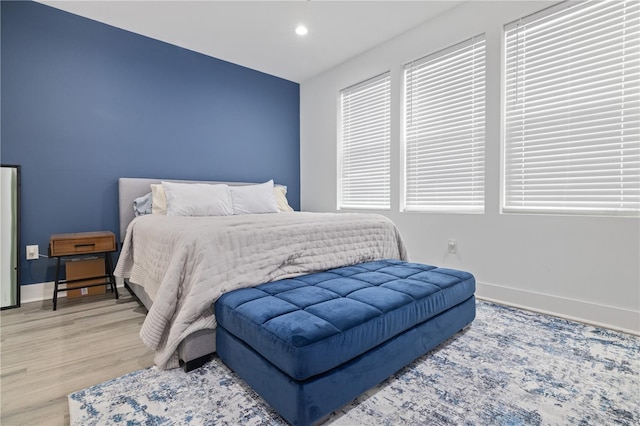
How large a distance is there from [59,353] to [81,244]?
106cm

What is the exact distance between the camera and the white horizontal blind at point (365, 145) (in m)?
3.54

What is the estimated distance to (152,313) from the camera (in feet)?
4.97

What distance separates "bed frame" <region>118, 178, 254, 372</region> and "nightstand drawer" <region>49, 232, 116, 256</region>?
0.38 metres

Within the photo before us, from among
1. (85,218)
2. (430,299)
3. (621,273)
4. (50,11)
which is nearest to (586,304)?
(621,273)

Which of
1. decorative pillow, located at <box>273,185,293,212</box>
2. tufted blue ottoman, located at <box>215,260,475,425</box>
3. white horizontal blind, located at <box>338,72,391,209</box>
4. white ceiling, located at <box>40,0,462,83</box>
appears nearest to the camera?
tufted blue ottoman, located at <box>215,260,475,425</box>

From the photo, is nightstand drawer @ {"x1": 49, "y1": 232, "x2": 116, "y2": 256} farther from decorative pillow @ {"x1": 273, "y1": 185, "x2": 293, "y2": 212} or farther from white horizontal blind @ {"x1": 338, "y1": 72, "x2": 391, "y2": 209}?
white horizontal blind @ {"x1": 338, "y1": 72, "x2": 391, "y2": 209}

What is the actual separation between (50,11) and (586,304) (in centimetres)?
490

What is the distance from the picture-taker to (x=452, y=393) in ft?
4.43

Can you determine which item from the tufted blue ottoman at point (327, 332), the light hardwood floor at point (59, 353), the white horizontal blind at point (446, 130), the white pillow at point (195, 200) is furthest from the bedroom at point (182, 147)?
the tufted blue ottoman at point (327, 332)

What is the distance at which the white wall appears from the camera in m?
2.02

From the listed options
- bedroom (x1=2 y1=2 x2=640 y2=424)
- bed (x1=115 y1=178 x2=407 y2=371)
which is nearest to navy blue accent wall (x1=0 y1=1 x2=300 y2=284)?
bedroom (x1=2 y1=2 x2=640 y2=424)

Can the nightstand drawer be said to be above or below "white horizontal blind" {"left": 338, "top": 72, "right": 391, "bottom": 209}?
below

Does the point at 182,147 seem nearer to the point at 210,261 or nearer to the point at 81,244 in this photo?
the point at 81,244

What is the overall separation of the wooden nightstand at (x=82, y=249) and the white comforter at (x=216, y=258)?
0.45m
